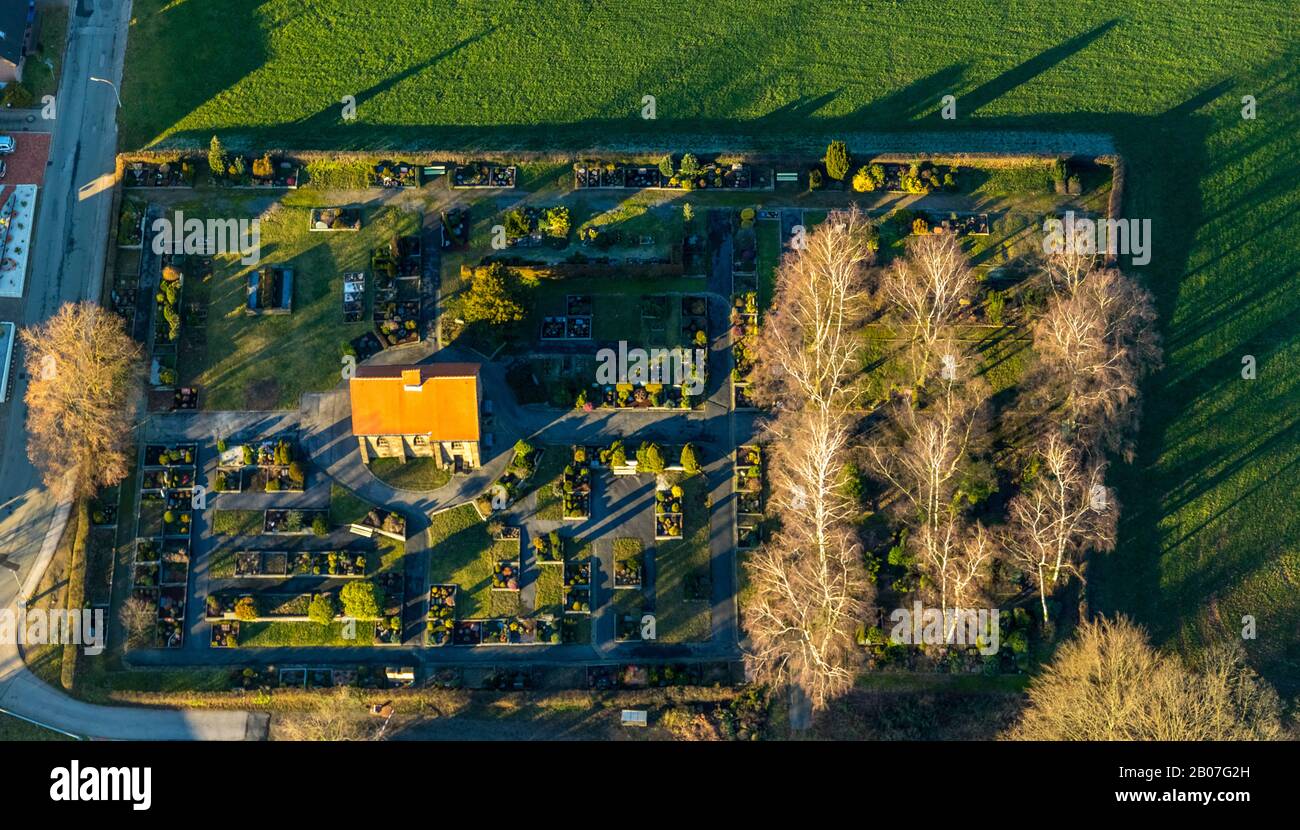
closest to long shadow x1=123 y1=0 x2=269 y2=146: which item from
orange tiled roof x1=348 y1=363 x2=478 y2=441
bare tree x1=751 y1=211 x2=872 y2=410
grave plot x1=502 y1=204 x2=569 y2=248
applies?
grave plot x1=502 y1=204 x2=569 y2=248

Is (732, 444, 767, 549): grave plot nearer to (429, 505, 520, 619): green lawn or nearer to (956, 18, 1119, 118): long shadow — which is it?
(429, 505, 520, 619): green lawn

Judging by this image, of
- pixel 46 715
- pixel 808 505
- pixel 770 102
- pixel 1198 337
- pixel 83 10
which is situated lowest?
pixel 46 715

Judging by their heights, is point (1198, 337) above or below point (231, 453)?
above

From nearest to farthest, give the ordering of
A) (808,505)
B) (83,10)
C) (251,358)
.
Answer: (808,505), (251,358), (83,10)

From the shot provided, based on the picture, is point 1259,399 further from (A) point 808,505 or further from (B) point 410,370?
(B) point 410,370

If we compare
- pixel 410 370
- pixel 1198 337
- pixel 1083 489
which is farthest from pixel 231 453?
pixel 1198 337

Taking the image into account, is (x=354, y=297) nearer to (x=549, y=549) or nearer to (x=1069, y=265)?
(x=549, y=549)
